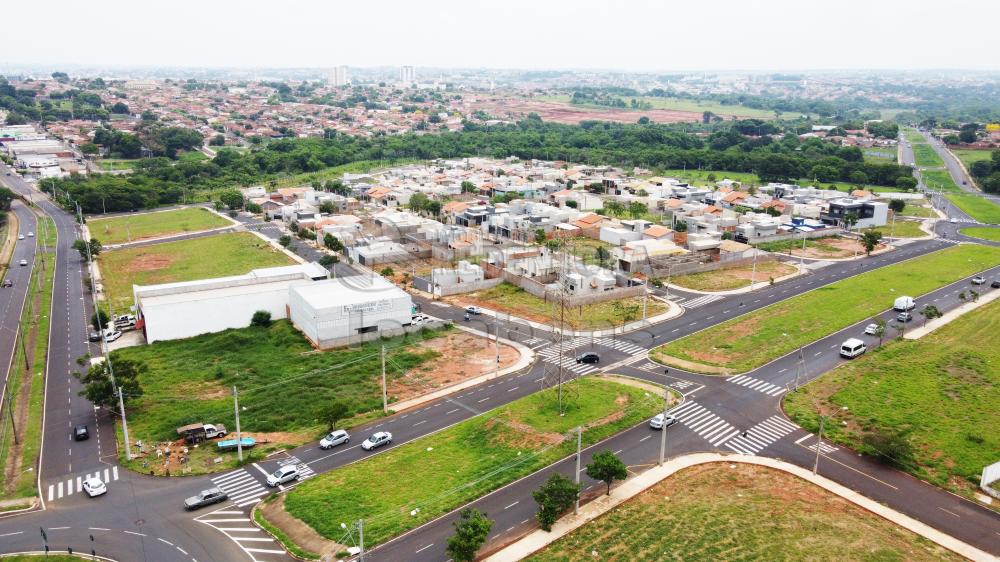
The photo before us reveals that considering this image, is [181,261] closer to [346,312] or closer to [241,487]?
[346,312]

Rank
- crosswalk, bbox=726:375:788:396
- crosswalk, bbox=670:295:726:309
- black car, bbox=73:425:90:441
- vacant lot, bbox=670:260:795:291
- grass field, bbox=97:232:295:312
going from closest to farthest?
black car, bbox=73:425:90:441
crosswalk, bbox=726:375:788:396
crosswalk, bbox=670:295:726:309
vacant lot, bbox=670:260:795:291
grass field, bbox=97:232:295:312

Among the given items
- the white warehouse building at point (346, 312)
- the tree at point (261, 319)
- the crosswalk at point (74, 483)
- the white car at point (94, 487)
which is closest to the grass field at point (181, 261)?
the tree at point (261, 319)

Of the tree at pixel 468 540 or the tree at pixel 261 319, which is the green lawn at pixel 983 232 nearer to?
the tree at pixel 468 540

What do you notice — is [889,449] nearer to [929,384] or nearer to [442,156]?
[929,384]

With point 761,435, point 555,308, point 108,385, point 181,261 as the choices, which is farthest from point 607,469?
point 181,261

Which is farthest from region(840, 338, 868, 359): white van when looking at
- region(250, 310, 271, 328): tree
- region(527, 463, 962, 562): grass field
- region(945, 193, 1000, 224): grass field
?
region(945, 193, 1000, 224): grass field

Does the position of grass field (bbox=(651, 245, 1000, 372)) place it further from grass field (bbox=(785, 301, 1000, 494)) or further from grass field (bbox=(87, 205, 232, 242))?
grass field (bbox=(87, 205, 232, 242))

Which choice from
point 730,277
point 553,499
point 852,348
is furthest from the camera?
point 730,277
